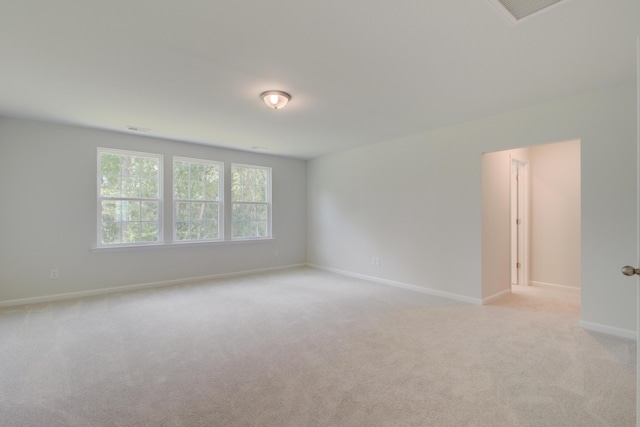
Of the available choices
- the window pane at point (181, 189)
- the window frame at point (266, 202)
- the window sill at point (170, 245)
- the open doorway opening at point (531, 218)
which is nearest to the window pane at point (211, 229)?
the window sill at point (170, 245)

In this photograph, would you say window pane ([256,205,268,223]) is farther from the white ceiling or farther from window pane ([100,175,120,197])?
the white ceiling

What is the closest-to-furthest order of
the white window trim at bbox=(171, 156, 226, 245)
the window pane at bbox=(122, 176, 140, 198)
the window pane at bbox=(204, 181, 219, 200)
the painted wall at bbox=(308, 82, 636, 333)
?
the painted wall at bbox=(308, 82, 636, 333) < the window pane at bbox=(122, 176, 140, 198) < the white window trim at bbox=(171, 156, 226, 245) < the window pane at bbox=(204, 181, 219, 200)

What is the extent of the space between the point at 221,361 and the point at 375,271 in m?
3.38

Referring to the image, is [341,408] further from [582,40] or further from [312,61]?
[582,40]

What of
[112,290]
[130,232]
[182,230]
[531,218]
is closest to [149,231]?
[130,232]

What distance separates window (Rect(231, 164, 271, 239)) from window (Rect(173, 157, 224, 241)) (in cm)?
31

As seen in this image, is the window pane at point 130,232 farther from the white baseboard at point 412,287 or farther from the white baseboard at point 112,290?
the white baseboard at point 412,287

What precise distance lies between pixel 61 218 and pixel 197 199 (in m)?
1.89

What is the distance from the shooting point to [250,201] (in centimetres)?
613

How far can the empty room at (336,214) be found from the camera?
193cm

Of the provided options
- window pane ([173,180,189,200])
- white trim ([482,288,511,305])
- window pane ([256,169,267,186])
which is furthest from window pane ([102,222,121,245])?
white trim ([482,288,511,305])

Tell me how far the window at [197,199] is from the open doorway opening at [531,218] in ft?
14.7

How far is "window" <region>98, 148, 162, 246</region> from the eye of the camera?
15.0 feet

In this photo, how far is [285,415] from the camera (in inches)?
70.4
